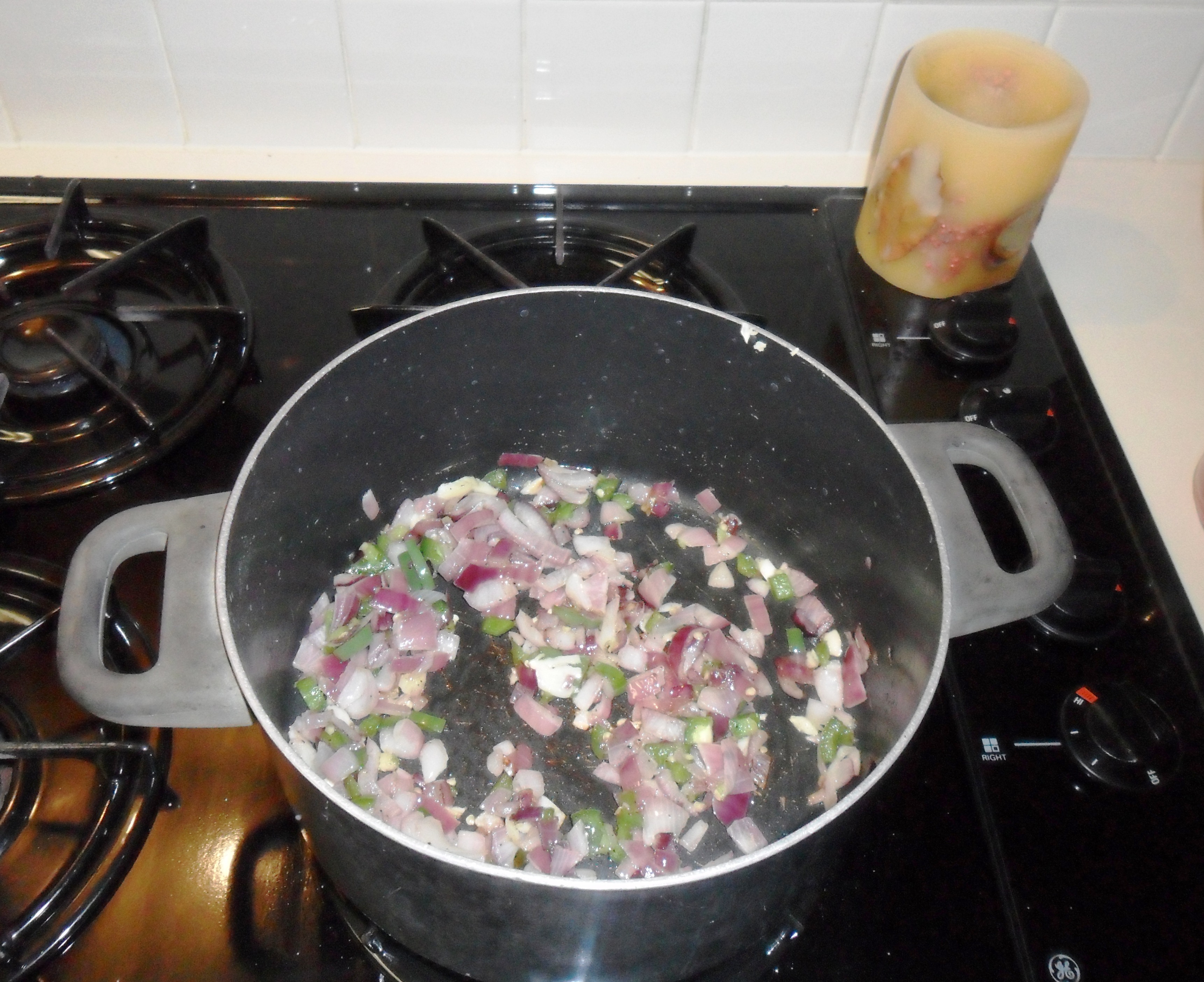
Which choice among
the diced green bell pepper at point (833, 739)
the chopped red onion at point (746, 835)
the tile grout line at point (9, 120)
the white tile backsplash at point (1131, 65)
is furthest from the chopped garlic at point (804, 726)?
the tile grout line at point (9, 120)

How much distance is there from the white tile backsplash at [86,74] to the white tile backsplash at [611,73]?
0.43 meters

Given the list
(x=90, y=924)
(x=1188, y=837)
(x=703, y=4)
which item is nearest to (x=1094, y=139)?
(x=703, y=4)

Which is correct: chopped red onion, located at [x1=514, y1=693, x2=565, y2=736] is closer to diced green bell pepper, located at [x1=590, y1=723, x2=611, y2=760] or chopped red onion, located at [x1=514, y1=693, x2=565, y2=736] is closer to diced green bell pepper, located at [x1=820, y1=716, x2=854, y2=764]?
diced green bell pepper, located at [x1=590, y1=723, x2=611, y2=760]

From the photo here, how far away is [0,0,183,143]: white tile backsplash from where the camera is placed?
1020mm

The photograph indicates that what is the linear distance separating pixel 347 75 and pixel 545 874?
36.1 inches

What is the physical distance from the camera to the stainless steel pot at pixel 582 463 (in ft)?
1.90

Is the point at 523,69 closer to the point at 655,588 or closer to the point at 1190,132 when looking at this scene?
the point at 655,588

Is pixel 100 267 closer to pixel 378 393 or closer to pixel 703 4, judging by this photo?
pixel 378 393

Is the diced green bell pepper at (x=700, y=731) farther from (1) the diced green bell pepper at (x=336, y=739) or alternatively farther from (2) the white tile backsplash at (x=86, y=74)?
(2) the white tile backsplash at (x=86, y=74)

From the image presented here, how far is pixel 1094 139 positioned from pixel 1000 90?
1.09 feet

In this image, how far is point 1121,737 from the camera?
0.75 m

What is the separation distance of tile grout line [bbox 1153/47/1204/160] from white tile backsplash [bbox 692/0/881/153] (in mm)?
432

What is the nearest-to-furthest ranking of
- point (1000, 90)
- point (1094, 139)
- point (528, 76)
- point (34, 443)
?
point (34, 443), point (1000, 90), point (528, 76), point (1094, 139)

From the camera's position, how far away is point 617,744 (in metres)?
0.91
